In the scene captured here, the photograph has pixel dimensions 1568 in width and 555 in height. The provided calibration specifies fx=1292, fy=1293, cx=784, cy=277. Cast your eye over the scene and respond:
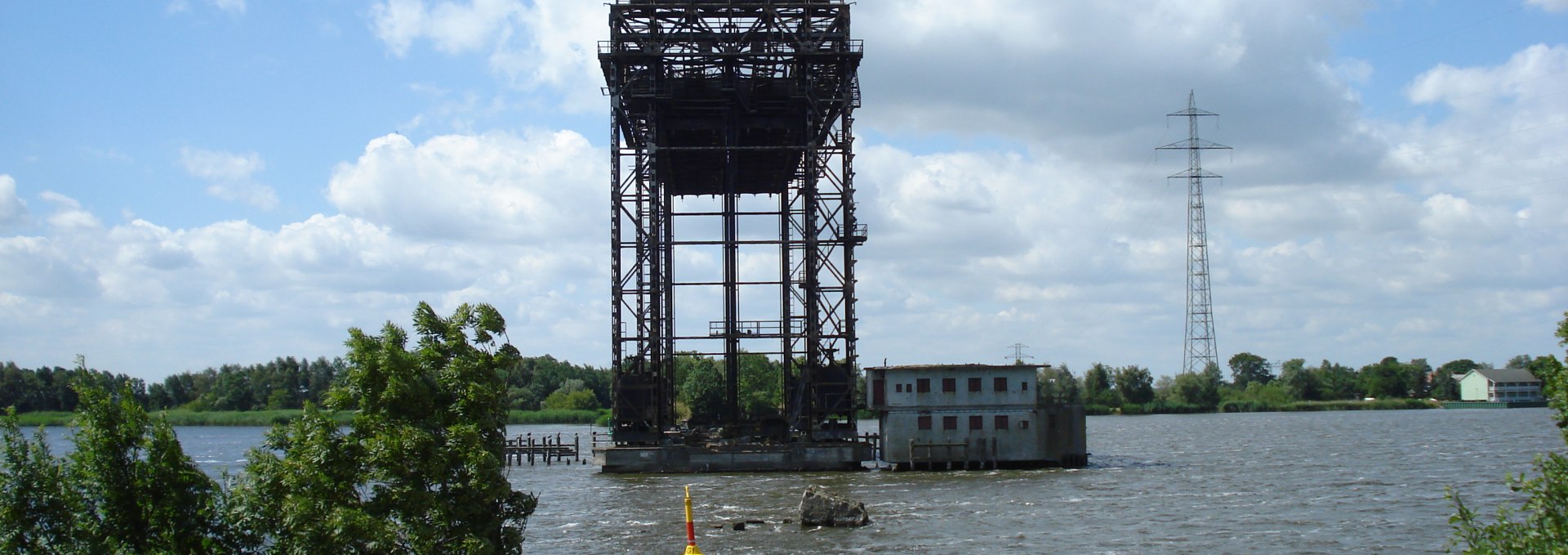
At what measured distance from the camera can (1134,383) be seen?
163m

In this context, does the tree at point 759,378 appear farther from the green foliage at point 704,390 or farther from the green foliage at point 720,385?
the green foliage at point 704,390

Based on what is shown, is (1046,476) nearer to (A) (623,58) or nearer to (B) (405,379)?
(A) (623,58)

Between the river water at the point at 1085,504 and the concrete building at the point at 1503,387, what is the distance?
126 m

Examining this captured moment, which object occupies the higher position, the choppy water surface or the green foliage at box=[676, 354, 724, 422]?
the green foliage at box=[676, 354, 724, 422]

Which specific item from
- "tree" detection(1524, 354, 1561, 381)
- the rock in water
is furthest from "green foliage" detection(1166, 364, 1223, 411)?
"tree" detection(1524, 354, 1561, 381)

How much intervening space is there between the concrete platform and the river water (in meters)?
0.84

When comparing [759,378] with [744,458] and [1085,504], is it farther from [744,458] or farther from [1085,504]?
[1085,504]

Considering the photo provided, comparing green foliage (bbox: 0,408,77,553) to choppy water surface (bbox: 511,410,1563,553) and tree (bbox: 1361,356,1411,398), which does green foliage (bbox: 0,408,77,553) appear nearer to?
Answer: choppy water surface (bbox: 511,410,1563,553)

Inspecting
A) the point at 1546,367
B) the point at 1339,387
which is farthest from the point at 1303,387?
the point at 1546,367

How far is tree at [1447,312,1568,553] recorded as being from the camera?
12.6 meters

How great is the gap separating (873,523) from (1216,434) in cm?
7188

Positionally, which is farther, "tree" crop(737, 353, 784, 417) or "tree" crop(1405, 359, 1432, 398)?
"tree" crop(1405, 359, 1432, 398)

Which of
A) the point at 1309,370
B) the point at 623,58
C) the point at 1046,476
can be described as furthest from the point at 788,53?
the point at 1309,370

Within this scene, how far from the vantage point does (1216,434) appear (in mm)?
100812
